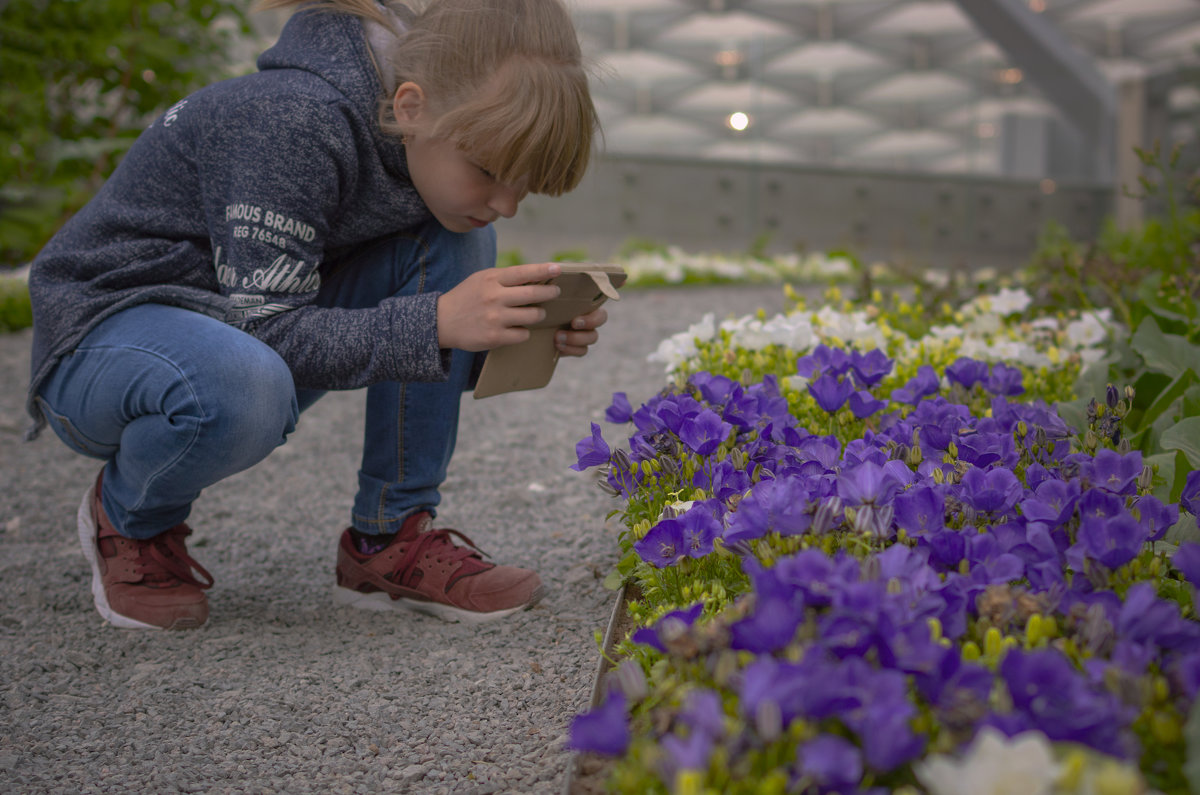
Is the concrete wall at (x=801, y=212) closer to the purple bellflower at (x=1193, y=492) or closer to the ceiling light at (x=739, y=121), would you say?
the ceiling light at (x=739, y=121)

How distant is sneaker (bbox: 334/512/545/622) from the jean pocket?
51cm

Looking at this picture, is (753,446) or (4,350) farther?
(4,350)

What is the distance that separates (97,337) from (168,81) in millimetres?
5074

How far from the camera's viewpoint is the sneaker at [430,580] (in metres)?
1.89

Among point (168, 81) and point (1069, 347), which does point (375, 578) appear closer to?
point (1069, 347)

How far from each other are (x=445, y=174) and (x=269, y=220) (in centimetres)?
32

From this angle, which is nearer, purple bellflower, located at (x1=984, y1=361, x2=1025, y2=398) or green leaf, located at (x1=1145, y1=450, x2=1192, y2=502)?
green leaf, located at (x1=1145, y1=450, x2=1192, y2=502)

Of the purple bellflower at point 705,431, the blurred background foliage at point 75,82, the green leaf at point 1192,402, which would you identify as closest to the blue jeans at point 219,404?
the purple bellflower at point 705,431

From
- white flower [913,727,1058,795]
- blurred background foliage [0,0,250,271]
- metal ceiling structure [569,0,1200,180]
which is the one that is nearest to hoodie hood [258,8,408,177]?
white flower [913,727,1058,795]

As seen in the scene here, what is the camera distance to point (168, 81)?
6.10 m

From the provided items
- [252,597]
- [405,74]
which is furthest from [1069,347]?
[252,597]

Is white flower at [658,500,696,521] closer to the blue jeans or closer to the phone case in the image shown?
the phone case

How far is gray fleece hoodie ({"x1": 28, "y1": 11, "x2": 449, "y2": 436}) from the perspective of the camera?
1671 mm

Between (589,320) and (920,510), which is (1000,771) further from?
(589,320)
